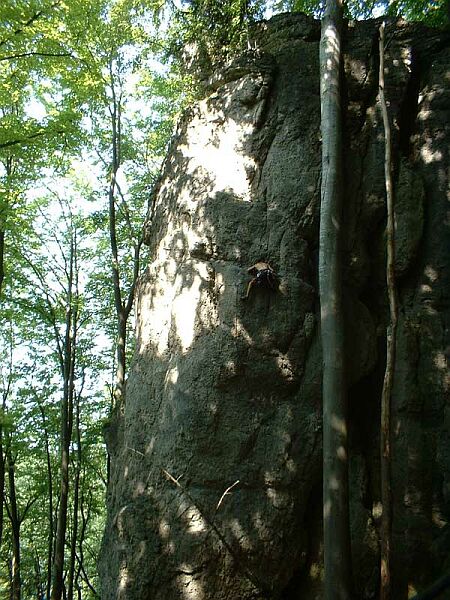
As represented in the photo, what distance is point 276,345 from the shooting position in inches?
236

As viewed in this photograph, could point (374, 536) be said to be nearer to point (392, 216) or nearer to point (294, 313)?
point (294, 313)

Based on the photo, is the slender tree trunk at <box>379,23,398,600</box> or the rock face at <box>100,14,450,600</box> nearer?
the slender tree trunk at <box>379,23,398,600</box>

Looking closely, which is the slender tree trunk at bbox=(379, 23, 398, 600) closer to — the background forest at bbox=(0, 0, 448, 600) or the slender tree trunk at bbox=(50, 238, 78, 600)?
the background forest at bbox=(0, 0, 448, 600)

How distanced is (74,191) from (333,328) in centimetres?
1230

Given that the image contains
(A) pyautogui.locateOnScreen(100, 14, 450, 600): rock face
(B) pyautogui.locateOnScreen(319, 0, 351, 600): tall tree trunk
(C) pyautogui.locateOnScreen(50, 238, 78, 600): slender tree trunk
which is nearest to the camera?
(B) pyautogui.locateOnScreen(319, 0, 351, 600): tall tree trunk

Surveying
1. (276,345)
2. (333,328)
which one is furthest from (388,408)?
(276,345)

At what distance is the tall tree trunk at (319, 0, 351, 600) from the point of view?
4.80 metres

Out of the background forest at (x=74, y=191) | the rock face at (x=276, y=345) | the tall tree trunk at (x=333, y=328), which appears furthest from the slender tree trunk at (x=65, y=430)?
the tall tree trunk at (x=333, y=328)

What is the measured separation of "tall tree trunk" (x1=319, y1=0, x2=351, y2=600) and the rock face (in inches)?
18.3

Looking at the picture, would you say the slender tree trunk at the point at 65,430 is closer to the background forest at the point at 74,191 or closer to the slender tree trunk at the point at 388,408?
the background forest at the point at 74,191

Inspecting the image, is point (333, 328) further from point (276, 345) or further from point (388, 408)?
point (388, 408)

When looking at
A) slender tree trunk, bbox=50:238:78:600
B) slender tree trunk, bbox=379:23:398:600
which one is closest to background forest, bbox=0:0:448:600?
slender tree trunk, bbox=50:238:78:600

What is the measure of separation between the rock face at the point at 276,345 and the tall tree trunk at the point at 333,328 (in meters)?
0.46

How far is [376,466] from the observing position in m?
5.86
